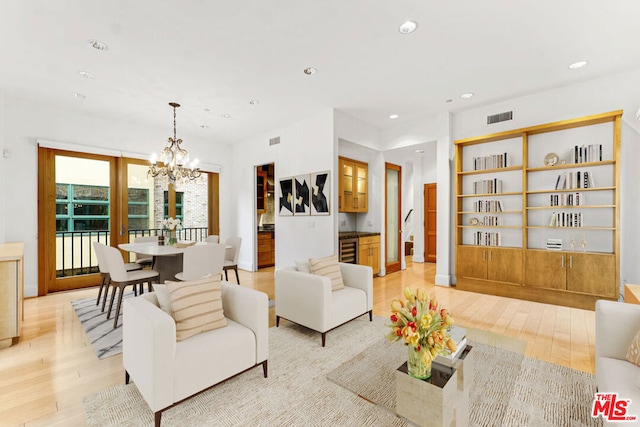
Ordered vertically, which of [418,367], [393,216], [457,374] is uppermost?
[393,216]

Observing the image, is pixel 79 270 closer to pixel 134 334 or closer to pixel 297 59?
pixel 134 334

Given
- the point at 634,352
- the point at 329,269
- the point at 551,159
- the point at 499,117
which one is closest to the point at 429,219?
the point at 499,117

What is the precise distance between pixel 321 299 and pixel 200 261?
1768 millimetres

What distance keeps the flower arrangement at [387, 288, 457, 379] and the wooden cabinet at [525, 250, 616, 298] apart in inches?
133

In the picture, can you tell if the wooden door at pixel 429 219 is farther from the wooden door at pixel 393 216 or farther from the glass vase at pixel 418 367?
the glass vase at pixel 418 367

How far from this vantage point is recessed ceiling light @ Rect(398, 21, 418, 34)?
8.59ft

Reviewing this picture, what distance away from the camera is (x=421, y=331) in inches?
61.8

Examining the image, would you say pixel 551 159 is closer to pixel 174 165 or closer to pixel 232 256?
pixel 232 256

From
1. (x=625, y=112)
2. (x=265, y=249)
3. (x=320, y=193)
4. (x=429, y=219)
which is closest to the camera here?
(x=625, y=112)

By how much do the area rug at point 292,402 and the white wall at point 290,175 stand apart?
2.69 metres

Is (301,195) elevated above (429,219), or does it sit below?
above

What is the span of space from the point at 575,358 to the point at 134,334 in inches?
138

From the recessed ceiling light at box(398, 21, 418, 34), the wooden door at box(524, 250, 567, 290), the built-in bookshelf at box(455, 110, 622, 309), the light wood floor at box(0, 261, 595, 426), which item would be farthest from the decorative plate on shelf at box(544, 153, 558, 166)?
the recessed ceiling light at box(398, 21, 418, 34)

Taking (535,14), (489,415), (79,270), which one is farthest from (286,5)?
(79,270)
